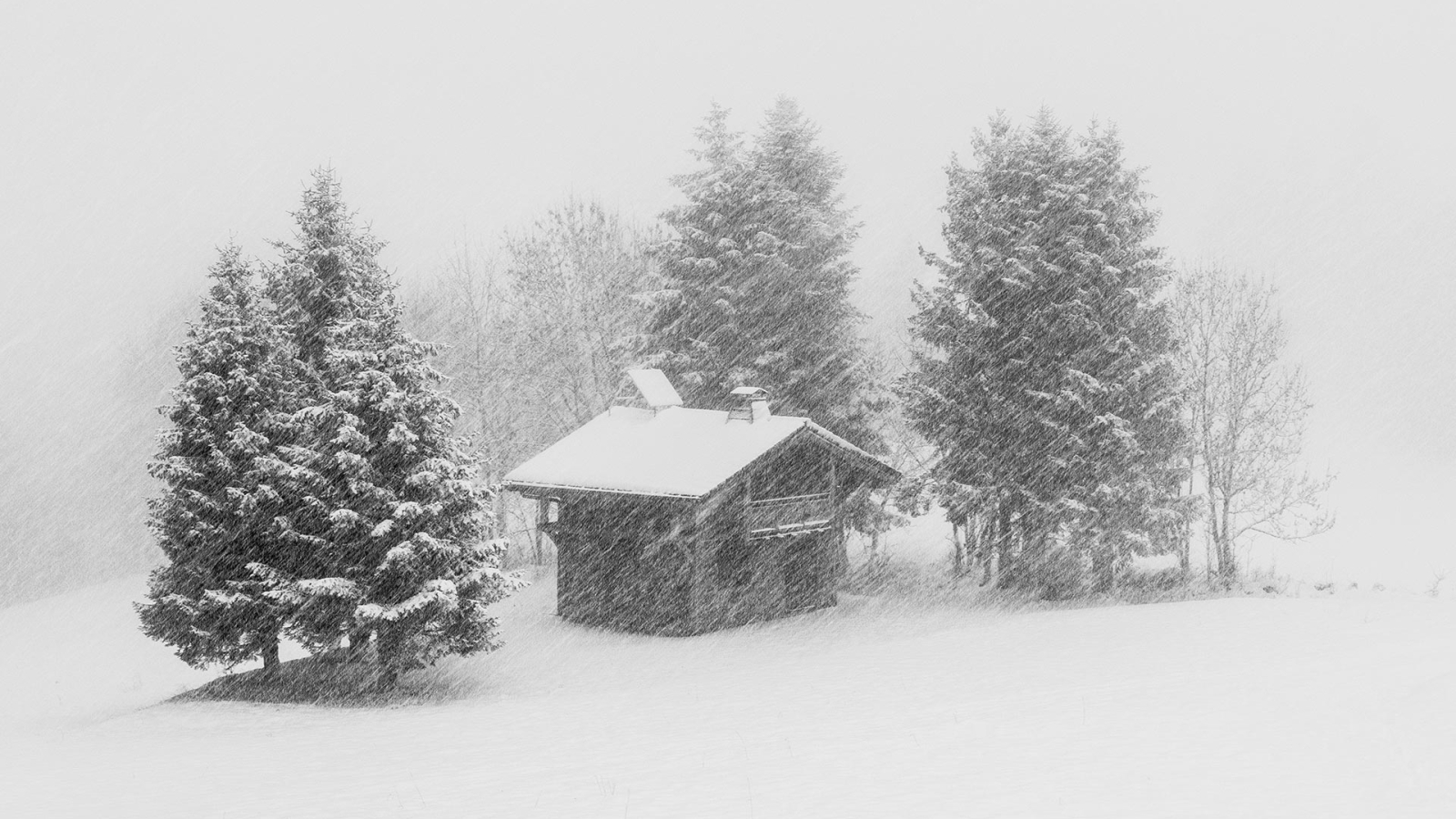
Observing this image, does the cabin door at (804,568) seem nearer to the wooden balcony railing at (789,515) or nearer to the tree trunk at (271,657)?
the wooden balcony railing at (789,515)

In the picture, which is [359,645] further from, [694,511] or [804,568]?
[804,568]

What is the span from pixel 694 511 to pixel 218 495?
9.71m

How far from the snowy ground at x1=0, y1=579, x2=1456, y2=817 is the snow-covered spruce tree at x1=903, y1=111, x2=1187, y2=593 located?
325 centimetres

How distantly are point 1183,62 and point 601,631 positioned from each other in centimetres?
12783

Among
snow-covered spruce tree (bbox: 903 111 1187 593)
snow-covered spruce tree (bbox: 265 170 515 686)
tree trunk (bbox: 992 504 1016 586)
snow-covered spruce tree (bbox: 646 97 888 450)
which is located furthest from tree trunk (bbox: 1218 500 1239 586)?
snow-covered spruce tree (bbox: 265 170 515 686)

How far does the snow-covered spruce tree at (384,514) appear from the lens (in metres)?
18.0

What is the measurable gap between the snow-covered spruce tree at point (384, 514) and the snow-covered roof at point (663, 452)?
6047 millimetres

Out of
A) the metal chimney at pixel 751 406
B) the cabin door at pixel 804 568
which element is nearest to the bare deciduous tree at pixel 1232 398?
the cabin door at pixel 804 568

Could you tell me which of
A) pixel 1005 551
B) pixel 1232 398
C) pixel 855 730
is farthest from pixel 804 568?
pixel 855 730

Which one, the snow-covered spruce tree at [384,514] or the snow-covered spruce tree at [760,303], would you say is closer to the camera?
the snow-covered spruce tree at [384,514]

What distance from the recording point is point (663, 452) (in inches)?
1026

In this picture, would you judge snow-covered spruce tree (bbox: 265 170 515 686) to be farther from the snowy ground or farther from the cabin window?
the cabin window

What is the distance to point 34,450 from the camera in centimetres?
7238

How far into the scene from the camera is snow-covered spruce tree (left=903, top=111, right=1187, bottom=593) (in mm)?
25734
